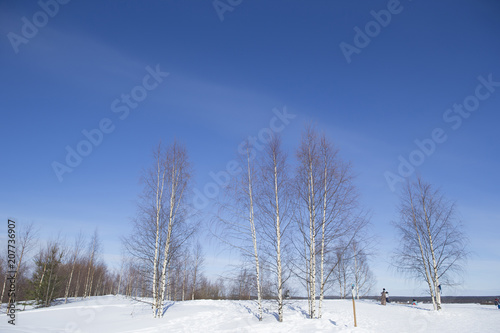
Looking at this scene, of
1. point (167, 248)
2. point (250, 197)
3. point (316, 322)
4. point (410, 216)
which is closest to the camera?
point (316, 322)

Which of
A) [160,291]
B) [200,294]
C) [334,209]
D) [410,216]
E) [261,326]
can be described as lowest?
[200,294]

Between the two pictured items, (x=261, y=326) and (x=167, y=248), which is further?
(x=167, y=248)

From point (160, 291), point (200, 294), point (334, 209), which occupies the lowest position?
point (200, 294)

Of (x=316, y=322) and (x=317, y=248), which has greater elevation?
(x=317, y=248)

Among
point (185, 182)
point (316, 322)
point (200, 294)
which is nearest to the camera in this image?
point (316, 322)

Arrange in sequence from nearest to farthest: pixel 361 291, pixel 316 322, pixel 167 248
Result: pixel 316 322
pixel 167 248
pixel 361 291

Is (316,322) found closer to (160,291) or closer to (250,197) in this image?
(250,197)

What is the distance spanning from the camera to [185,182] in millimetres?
16484

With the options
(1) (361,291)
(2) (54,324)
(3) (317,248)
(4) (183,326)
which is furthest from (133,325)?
(1) (361,291)

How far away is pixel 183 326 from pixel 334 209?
8939mm

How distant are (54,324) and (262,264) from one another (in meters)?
11.5

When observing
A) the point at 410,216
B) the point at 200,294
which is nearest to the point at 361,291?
the point at 410,216

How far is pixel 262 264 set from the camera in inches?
500

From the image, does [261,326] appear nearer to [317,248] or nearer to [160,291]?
[317,248]
